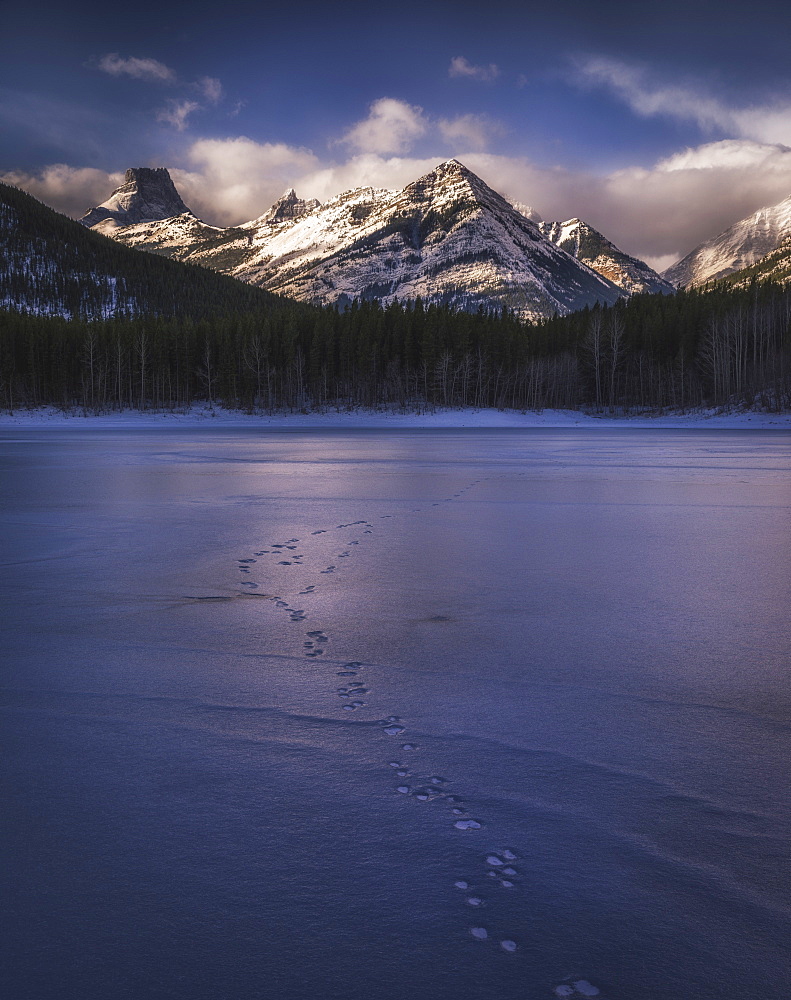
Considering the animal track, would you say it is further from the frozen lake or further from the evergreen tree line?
the evergreen tree line

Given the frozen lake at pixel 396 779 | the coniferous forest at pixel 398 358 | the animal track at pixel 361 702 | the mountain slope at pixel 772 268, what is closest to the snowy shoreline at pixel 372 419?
the coniferous forest at pixel 398 358

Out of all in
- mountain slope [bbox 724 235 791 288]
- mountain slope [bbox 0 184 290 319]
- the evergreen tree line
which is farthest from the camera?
mountain slope [bbox 0 184 290 319]

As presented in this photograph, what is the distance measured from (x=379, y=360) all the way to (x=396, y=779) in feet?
300

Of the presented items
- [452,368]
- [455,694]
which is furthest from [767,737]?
[452,368]

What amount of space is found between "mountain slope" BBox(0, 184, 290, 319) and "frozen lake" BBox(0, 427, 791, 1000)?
15849 cm

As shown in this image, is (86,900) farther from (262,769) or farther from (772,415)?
(772,415)

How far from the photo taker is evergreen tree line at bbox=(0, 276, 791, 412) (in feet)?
290

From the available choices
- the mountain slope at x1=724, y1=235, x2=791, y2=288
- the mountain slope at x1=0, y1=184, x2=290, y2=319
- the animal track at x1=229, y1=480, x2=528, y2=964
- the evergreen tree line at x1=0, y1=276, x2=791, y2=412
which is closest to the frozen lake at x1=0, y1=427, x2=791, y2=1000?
the animal track at x1=229, y1=480, x2=528, y2=964

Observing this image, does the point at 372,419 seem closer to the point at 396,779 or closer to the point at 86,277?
the point at 396,779

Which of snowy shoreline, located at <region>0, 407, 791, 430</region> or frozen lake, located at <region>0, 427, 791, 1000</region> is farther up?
snowy shoreline, located at <region>0, 407, 791, 430</region>

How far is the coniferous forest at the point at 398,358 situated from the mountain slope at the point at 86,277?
64720mm

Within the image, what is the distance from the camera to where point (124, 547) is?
8805 mm

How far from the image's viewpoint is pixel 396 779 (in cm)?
320

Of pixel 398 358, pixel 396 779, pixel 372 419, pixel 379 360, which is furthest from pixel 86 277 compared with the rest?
pixel 396 779
